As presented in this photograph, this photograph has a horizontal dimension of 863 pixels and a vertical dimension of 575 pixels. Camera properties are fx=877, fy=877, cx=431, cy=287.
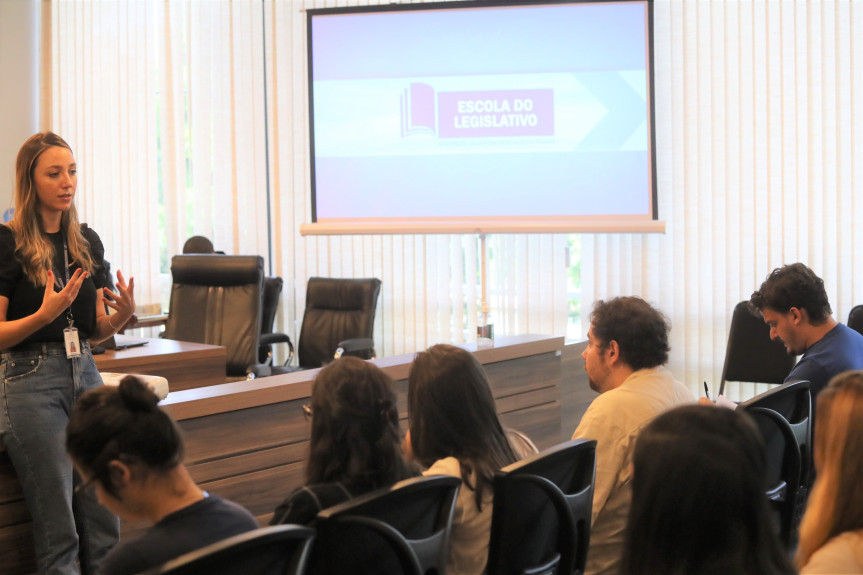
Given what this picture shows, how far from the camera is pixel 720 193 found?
520cm

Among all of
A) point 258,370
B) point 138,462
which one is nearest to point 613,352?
point 138,462

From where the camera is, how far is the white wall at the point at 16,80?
23.1 feet

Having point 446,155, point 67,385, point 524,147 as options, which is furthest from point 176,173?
point 67,385

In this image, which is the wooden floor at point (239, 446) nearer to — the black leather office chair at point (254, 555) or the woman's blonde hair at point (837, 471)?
the black leather office chair at point (254, 555)

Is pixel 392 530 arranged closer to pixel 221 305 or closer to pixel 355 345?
pixel 355 345

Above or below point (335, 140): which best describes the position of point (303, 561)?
below

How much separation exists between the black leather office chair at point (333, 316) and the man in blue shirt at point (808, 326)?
284 centimetres

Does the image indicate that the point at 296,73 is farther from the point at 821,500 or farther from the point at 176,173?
the point at 821,500

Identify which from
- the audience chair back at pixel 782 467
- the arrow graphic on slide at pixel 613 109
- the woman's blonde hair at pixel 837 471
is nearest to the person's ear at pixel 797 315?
the audience chair back at pixel 782 467

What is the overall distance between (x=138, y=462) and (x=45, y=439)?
98 cm

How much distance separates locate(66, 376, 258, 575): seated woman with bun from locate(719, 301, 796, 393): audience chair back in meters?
3.50

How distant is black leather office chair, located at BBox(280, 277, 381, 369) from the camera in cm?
554

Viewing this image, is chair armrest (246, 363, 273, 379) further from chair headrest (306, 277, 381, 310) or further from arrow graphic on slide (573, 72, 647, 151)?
arrow graphic on slide (573, 72, 647, 151)

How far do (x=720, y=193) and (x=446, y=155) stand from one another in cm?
167
